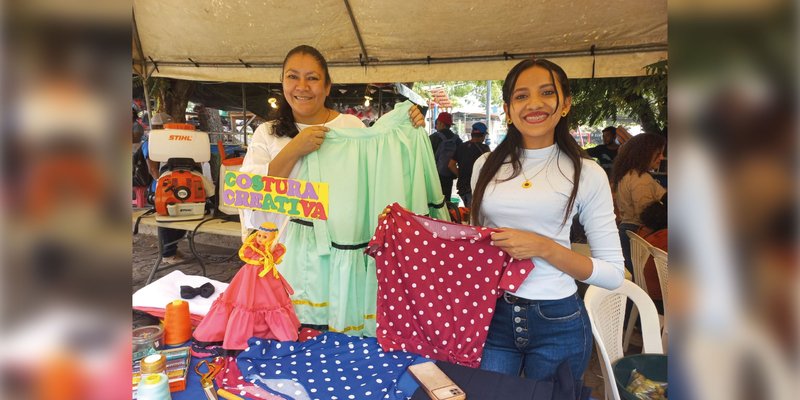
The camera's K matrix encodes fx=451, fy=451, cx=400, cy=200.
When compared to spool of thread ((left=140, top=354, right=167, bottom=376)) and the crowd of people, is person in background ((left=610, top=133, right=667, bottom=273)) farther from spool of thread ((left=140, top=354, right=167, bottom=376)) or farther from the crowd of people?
spool of thread ((left=140, top=354, right=167, bottom=376))

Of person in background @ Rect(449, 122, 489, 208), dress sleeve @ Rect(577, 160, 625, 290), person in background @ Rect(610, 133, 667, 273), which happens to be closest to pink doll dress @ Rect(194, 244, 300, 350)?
dress sleeve @ Rect(577, 160, 625, 290)

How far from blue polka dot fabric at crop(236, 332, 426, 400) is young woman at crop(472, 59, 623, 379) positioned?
39cm

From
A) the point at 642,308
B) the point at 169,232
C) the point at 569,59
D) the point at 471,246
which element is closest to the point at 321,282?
the point at 471,246

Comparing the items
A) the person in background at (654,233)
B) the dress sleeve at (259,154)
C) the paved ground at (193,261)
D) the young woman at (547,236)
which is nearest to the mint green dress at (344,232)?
the dress sleeve at (259,154)

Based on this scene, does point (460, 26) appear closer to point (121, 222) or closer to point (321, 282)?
point (321, 282)

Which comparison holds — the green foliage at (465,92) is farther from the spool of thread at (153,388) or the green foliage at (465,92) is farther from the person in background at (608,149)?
the spool of thread at (153,388)

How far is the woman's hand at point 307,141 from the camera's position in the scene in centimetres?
174

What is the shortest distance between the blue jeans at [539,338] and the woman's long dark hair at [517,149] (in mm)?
313

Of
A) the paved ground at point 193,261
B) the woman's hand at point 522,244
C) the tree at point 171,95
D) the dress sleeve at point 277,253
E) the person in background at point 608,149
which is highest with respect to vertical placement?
the tree at point 171,95

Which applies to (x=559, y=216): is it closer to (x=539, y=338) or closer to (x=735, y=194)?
(x=539, y=338)

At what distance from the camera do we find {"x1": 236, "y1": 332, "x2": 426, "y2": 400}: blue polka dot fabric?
132cm

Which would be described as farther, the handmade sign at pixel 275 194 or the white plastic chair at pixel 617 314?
the white plastic chair at pixel 617 314

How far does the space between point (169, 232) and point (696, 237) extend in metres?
5.65

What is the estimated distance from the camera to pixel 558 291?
1.57 meters
